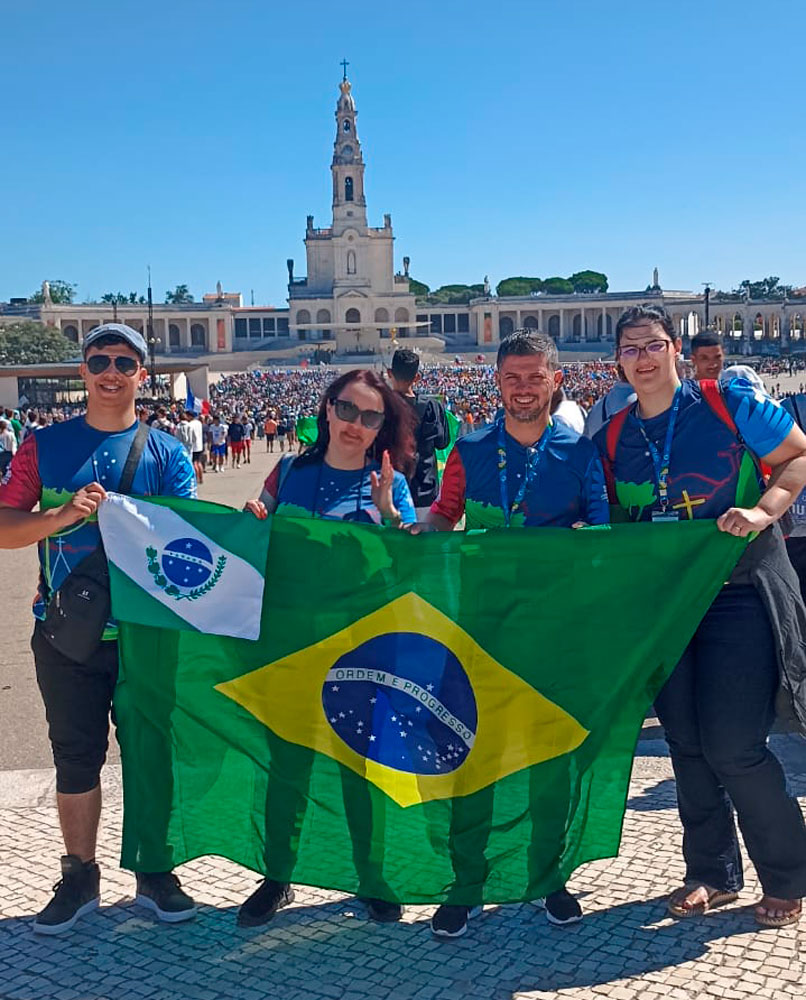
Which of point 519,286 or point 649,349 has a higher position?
point 519,286

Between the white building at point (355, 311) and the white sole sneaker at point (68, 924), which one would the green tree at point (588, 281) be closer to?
the white building at point (355, 311)

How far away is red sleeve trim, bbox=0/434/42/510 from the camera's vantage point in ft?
11.2

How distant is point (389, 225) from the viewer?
10881 centimetres

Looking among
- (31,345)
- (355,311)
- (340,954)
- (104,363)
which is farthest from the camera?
(355,311)

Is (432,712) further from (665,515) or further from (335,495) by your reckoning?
(665,515)

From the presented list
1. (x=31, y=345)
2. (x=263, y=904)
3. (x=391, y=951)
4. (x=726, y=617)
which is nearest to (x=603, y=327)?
(x=31, y=345)

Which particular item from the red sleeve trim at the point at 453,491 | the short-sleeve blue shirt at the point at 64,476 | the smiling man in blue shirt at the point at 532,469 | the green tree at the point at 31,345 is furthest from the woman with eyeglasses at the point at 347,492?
the green tree at the point at 31,345

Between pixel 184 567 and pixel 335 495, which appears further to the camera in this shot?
pixel 335 495

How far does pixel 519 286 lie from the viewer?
138125 millimetres

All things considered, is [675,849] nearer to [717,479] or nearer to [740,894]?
[740,894]

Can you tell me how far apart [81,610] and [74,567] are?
0.15m

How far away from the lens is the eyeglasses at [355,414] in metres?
3.46

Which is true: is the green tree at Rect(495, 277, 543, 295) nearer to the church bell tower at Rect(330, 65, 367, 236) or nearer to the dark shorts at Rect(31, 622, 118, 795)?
the church bell tower at Rect(330, 65, 367, 236)

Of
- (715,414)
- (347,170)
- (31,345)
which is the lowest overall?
(715,414)
